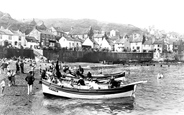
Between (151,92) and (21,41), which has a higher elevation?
(21,41)

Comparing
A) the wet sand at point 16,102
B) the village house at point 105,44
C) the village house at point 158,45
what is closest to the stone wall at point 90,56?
the village house at point 158,45

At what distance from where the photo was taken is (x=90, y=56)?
60.0 m

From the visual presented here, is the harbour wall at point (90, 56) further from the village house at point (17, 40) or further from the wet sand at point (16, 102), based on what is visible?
the wet sand at point (16, 102)

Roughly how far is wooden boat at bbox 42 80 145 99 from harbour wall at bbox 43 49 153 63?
111ft

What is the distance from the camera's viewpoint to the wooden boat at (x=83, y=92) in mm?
15648

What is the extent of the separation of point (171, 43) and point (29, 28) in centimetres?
5579

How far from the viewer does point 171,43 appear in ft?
249

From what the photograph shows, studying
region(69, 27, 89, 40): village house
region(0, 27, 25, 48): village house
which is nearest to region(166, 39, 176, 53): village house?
region(69, 27, 89, 40): village house

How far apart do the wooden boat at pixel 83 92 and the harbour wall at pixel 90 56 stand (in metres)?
33.7

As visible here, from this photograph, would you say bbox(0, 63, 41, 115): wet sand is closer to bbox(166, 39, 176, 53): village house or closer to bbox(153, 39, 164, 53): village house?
bbox(166, 39, 176, 53): village house

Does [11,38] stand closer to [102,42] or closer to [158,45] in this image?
[102,42]

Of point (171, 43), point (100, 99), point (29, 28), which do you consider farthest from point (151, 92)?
point (29, 28)

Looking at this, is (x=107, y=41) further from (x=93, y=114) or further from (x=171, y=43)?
(x=93, y=114)

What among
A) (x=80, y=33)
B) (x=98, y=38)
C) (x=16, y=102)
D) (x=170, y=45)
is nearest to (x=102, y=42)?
(x=98, y=38)
